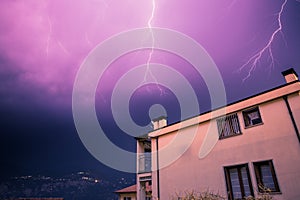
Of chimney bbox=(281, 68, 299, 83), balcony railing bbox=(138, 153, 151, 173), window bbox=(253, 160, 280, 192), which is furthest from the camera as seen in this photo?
balcony railing bbox=(138, 153, 151, 173)

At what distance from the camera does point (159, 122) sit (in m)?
15.0

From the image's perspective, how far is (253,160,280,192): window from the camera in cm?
747

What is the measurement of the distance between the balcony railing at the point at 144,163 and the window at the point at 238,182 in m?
6.61

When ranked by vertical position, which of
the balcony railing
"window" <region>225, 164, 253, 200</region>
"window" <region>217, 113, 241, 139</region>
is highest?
"window" <region>217, 113, 241, 139</region>

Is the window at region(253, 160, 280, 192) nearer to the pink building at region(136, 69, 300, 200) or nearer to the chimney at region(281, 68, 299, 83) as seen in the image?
the pink building at region(136, 69, 300, 200)

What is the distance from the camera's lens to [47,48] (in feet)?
71.3

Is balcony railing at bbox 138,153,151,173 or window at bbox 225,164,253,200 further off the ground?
balcony railing at bbox 138,153,151,173

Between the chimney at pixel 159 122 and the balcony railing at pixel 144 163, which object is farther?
the chimney at pixel 159 122

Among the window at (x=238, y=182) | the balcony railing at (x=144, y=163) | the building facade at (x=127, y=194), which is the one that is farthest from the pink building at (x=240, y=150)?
the building facade at (x=127, y=194)

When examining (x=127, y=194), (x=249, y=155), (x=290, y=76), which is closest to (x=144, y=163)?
A: (x=127, y=194)

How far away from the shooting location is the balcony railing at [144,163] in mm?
14198

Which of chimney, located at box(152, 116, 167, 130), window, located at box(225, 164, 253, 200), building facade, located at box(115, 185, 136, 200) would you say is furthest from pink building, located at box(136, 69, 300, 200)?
building facade, located at box(115, 185, 136, 200)

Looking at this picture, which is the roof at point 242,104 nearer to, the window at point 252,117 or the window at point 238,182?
the window at point 252,117

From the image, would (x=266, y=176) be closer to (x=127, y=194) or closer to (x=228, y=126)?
(x=228, y=126)
